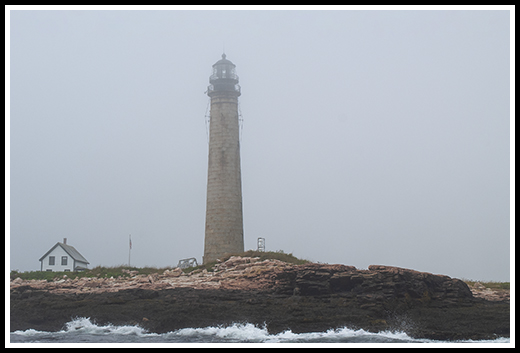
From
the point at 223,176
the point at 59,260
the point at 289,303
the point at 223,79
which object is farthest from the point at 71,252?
the point at 289,303

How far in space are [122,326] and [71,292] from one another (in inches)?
236

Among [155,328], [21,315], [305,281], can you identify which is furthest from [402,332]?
[21,315]

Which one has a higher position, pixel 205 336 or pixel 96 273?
pixel 96 273

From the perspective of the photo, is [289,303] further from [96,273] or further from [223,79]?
[223,79]

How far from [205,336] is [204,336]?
1.2 inches

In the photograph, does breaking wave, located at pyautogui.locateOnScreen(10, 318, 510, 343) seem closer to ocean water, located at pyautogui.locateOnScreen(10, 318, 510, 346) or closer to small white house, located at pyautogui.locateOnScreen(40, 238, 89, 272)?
ocean water, located at pyautogui.locateOnScreen(10, 318, 510, 346)

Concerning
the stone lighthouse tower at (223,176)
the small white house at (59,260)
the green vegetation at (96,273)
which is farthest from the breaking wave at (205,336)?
the small white house at (59,260)

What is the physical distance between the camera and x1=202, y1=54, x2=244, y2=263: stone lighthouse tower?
3369 centimetres

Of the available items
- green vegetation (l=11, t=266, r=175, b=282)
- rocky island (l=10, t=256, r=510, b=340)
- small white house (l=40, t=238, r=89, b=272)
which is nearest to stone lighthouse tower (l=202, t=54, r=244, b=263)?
green vegetation (l=11, t=266, r=175, b=282)

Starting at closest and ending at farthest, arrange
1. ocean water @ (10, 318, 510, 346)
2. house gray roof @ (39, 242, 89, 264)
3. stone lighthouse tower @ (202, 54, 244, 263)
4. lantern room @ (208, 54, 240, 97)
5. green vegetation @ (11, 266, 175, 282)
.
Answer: ocean water @ (10, 318, 510, 346) → green vegetation @ (11, 266, 175, 282) → stone lighthouse tower @ (202, 54, 244, 263) → lantern room @ (208, 54, 240, 97) → house gray roof @ (39, 242, 89, 264)

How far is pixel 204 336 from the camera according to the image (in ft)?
59.2

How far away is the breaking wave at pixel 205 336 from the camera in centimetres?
1733

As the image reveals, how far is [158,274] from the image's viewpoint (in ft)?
94.9

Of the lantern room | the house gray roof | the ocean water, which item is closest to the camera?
the ocean water
